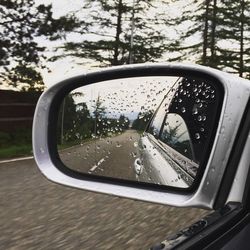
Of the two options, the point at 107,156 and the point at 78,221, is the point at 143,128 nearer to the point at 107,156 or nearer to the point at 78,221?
the point at 107,156

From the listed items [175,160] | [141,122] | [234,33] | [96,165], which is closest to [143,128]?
[141,122]

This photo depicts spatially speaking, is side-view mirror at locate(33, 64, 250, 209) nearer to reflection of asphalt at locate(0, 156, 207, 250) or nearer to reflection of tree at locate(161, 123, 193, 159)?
reflection of tree at locate(161, 123, 193, 159)

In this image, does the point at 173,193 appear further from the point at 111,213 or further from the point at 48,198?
the point at 48,198

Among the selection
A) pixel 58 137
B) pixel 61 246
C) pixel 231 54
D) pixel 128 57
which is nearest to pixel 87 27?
pixel 128 57

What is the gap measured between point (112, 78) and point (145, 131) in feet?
0.92

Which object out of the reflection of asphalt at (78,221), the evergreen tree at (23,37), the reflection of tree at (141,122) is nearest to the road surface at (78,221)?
the reflection of asphalt at (78,221)

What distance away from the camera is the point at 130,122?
5.76 feet

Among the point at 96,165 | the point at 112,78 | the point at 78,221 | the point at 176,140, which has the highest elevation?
the point at 112,78

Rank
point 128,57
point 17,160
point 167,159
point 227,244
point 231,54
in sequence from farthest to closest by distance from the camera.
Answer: point 231,54 < point 128,57 < point 17,160 < point 167,159 < point 227,244

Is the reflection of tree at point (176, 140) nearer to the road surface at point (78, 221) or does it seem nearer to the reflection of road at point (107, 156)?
the reflection of road at point (107, 156)

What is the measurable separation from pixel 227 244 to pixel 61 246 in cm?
377

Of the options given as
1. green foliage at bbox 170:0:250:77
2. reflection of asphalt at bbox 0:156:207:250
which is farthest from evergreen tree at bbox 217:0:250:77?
reflection of asphalt at bbox 0:156:207:250

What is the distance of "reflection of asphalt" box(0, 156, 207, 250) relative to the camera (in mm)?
5074

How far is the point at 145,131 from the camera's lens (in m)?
1.76
